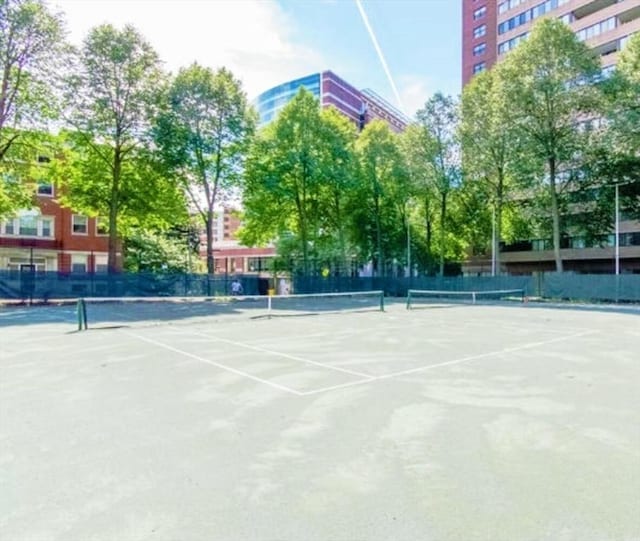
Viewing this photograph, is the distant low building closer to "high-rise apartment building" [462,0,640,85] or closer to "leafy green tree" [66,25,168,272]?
"high-rise apartment building" [462,0,640,85]

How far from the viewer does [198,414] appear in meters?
5.85

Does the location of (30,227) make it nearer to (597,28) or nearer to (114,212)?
(114,212)

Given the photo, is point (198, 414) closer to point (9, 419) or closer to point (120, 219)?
point (9, 419)

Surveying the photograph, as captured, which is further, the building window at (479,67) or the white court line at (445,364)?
the building window at (479,67)

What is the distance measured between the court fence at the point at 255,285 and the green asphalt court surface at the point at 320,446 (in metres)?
19.4

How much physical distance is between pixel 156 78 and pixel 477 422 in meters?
34.3

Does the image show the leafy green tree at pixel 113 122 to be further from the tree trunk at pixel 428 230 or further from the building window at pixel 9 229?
the tree trunk at pixel 428 230

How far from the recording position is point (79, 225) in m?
42.8

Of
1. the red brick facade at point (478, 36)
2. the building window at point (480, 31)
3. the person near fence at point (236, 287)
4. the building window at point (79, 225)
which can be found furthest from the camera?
the building window at point (480, 31)

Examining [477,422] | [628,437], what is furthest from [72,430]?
[628,437]

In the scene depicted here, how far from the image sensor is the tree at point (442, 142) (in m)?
42.2

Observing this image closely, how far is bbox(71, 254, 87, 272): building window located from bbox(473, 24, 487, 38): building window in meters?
64.6

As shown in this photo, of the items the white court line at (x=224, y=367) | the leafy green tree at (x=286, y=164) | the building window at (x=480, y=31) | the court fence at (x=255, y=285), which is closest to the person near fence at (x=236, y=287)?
the court fence at (x=255, y=285)

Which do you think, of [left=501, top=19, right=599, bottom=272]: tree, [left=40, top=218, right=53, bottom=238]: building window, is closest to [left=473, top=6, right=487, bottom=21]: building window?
[left=501, top=19, right=599, bottom=272]: tree
